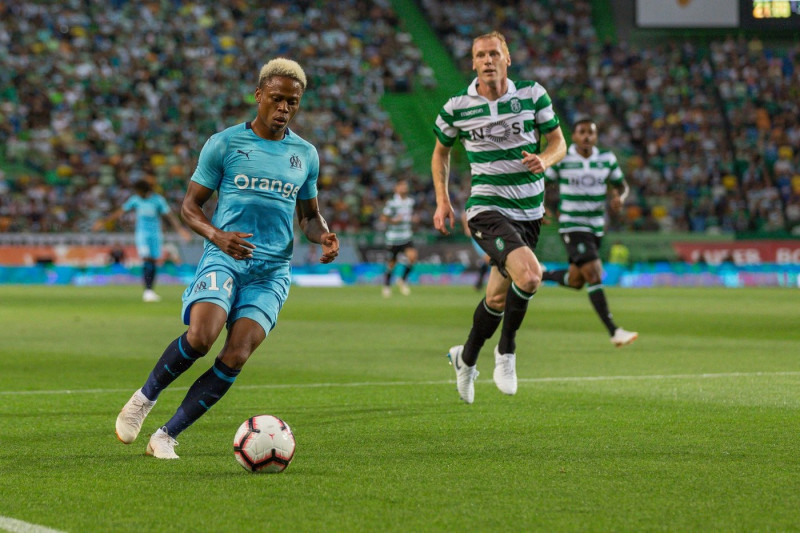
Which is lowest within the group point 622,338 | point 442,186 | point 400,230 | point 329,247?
point 400,230

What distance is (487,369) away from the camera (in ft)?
36.1

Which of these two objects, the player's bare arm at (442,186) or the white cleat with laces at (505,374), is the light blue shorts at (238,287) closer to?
the player's bare arm at (442,186)

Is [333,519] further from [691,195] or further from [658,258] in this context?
[691,195]

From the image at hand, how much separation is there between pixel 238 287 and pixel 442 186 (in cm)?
293

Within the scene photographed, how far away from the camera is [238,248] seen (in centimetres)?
597

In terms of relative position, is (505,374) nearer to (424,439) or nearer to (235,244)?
(424,439)

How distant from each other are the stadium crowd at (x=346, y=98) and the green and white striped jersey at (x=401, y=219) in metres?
6.91

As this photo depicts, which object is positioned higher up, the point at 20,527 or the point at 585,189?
the point at 20,527

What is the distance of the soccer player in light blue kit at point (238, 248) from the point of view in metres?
6.01

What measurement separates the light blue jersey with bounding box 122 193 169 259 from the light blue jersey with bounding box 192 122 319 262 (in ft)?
56.6

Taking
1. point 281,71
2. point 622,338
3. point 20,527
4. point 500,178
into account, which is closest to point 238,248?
point 281,71

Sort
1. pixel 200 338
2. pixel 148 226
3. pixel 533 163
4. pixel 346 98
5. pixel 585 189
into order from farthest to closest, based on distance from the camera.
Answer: pixel 346 98 → pixel 148 226 → pixel 585 189 → pixel 533 163 → pixel 200 338

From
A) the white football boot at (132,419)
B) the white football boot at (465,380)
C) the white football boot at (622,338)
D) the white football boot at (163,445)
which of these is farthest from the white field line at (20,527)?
the white football boot at (622,338)

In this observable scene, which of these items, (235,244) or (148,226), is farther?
(148,226)
